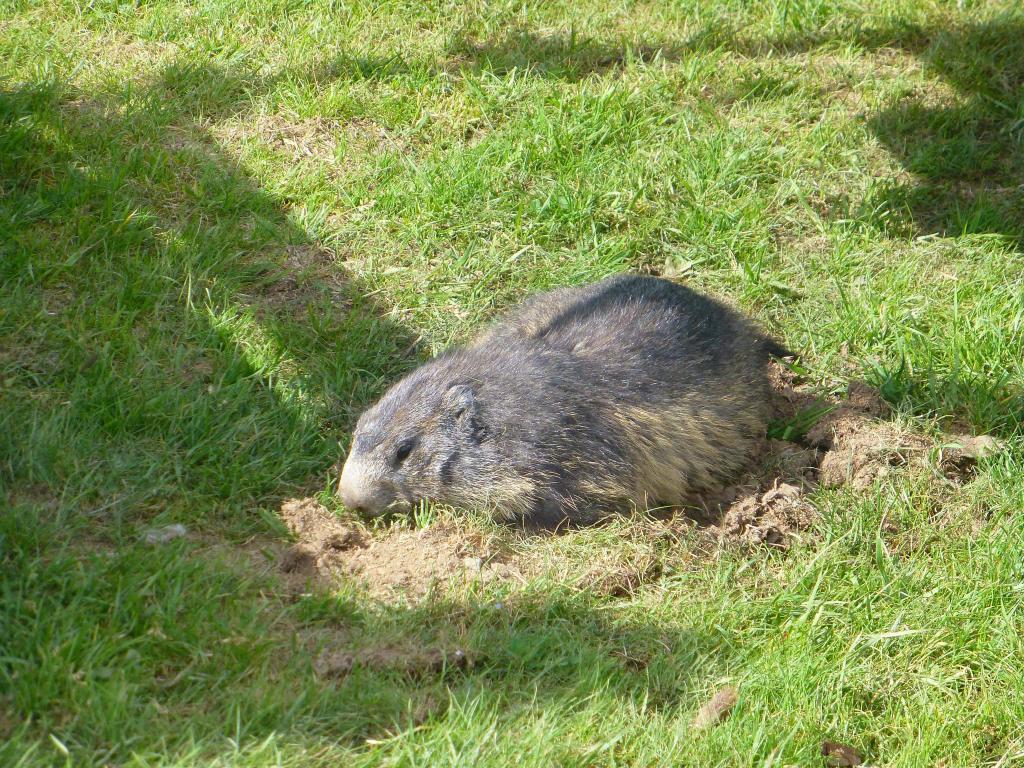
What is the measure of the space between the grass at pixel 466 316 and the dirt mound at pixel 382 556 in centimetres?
13

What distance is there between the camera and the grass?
3617 mm

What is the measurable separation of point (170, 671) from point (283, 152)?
389 cm

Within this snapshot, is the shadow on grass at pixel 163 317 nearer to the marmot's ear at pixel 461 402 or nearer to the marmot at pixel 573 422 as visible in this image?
the marmot at pixel 573 422

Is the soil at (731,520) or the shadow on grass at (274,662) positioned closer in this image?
the shadow on grass at (274,662)

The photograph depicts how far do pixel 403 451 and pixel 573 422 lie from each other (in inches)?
30.5

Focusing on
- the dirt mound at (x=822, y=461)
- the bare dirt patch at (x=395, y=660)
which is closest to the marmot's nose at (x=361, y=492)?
the bare dirt patch at (x=395, y=660)

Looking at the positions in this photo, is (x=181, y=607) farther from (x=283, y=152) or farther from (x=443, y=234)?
(x=283, y=152)

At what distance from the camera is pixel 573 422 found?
4.85 meters

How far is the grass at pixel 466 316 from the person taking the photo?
362cm

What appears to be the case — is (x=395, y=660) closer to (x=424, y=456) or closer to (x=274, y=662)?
(x=274, y=662)

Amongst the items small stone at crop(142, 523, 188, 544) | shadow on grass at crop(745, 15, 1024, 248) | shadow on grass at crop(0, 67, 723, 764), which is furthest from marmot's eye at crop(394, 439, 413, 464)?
shadow on grass at crop(745, 15, 1024, 248)

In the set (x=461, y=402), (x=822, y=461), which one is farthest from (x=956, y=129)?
(x=461, y=402)

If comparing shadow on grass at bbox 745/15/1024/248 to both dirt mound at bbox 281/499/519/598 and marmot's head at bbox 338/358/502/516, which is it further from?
dirt mound at bbox 281/499/519/598

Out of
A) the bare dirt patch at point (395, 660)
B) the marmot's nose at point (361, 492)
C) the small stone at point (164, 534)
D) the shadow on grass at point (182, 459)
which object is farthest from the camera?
the marmot's nose at point (361, 492)
